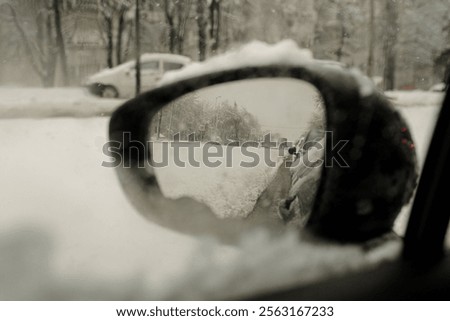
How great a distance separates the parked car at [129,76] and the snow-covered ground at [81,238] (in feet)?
0.30

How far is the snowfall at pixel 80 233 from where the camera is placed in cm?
235

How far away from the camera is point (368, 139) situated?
8.77 ft

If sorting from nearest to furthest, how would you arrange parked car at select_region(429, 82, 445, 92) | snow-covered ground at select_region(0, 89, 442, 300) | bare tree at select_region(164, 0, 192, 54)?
snow-covered ground at select_region(0, 89, 442, 300) → bare tree at select_region(164, 0, 192, 54) → parked car at select_region(429, 82, 445, 92)

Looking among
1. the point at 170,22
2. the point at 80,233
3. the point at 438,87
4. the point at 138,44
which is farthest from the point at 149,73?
the point at 438,87

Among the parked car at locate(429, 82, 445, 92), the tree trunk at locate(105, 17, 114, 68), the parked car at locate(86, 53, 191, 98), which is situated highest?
the tree trunk at locate(105, 17, 114, 68)

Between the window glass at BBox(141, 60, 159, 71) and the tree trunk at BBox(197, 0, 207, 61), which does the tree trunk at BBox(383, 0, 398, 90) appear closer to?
the tree trunk at BBox(197, 0, 207, 61)

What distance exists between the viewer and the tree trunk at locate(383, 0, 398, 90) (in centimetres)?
264

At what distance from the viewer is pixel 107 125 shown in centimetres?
248

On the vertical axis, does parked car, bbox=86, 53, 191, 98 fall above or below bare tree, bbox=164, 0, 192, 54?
below

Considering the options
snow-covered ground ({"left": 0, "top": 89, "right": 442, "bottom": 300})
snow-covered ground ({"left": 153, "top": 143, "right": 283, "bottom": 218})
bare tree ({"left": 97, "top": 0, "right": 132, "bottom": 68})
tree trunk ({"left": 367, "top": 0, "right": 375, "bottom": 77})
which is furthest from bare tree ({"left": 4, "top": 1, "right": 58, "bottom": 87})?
tree trunk ({"left": 367, "top": 0, "right": 375, "bottom": 77})

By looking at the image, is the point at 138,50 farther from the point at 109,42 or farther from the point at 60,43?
the point at 60,43

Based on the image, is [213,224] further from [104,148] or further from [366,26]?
[366,26]

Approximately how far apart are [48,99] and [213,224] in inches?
38.7

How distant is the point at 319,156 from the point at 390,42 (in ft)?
2.29
